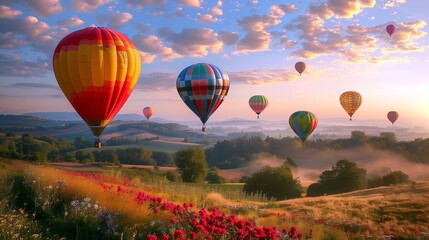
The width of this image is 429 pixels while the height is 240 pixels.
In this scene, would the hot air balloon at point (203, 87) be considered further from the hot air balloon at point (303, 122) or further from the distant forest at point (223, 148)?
the distant forest at point (223, 148)

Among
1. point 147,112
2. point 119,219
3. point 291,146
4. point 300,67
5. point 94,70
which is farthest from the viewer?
point 291,146

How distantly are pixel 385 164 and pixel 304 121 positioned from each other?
84.2 m

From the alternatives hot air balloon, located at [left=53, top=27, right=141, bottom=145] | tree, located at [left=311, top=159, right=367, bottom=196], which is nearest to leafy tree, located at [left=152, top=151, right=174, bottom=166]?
tree, located at [left=311, top=159, right=367, bottom=196]

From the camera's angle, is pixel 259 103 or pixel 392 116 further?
pixel 392 116

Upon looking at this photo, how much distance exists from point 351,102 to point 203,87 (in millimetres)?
46886

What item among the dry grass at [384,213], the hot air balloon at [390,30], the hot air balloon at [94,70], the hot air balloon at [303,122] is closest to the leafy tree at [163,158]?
the hot air balloon at [303,122]

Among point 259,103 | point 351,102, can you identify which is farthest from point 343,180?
point 259,103

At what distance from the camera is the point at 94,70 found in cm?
1980

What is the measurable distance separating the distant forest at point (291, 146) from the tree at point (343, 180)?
8792 cm

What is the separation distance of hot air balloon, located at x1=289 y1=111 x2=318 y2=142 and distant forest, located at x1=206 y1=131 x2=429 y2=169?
286 feet

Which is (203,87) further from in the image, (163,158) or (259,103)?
(163,158)

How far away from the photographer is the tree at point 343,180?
57844 millimetres

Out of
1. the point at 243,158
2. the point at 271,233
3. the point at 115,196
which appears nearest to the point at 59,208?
the point at 115,196

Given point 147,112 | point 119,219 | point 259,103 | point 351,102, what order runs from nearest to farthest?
point 119,219 → point 259,103 → point 351,102 → point 147,112
